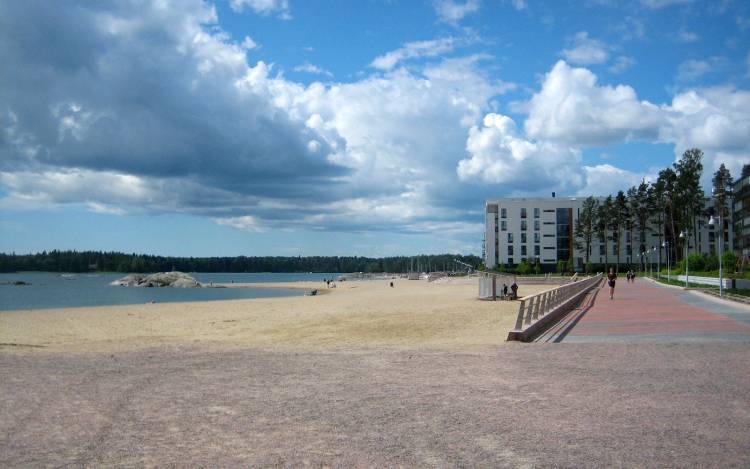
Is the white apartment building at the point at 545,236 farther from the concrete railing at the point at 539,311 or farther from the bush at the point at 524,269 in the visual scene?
the concrete railing at the point at 539,311

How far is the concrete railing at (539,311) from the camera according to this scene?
14562mm

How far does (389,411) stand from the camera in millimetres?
7418

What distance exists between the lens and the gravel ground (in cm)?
577

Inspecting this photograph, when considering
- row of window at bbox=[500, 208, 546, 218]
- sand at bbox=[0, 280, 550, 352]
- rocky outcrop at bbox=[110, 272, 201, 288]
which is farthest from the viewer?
row of window at bbox=[500, 208, 546, 218]

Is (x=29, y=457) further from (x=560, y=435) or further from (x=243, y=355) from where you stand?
(x=243, y=355)

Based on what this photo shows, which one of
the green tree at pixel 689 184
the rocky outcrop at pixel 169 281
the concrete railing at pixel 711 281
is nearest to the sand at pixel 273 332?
the concrete railing at pixel 711 281

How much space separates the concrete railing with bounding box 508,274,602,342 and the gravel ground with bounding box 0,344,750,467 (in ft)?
8.31

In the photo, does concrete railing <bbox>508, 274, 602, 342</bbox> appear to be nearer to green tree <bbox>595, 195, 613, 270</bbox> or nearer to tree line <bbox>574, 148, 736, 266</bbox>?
tree line <bbox>574, 148, 736, 266</bbox>

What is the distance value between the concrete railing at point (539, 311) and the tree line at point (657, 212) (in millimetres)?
70286

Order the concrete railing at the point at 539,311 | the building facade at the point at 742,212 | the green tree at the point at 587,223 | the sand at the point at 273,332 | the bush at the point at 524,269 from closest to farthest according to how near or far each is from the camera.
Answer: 1. the concrete railing at the point at 539,311
2. the sand at the point at 273,332
3. the building facade at the point at 742,212
4. the bush at the point at 524,269
5. the green tree at the point at 587,223

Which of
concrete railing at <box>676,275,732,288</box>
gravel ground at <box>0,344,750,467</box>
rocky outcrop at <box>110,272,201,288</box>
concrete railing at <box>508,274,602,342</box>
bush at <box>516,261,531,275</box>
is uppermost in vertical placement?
bush at <box>516,261,531,275</box>

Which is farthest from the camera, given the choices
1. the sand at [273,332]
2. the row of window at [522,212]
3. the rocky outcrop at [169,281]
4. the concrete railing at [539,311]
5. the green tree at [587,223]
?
the row of window at [522,212]

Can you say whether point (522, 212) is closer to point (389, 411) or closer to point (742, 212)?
point (742, 212)

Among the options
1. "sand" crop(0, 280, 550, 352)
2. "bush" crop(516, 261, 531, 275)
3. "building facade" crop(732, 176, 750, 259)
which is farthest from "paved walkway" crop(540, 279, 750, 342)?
"bush" crop(516, 261, 531, 275)
